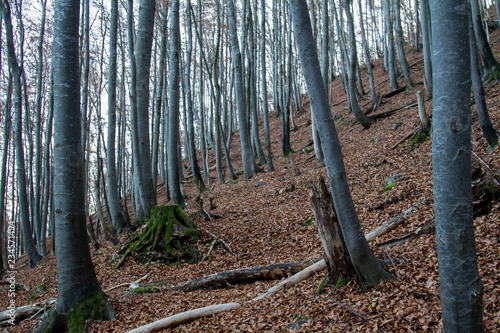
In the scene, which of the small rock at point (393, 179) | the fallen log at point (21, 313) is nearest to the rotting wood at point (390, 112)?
the small rock at point (393, 179)

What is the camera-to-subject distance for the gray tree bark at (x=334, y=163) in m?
3.36

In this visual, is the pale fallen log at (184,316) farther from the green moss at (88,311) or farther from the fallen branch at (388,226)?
→ the fallen branch at (388,226)

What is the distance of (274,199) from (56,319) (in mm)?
6590

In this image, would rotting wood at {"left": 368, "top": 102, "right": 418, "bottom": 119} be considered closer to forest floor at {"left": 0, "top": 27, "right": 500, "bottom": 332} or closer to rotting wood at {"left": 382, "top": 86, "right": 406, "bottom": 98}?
forest floor at {"left": 0, "top": 27, "right": 500, "bottom": 332}

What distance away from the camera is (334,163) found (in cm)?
335

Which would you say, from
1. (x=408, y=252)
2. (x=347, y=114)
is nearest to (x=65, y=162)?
(x=408, y=252)

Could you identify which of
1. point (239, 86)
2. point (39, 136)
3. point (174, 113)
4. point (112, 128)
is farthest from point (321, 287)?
A: point (39, 136)

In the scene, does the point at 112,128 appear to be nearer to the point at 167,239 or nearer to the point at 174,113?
the point at 174,113

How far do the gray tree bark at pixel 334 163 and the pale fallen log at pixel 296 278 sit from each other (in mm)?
989

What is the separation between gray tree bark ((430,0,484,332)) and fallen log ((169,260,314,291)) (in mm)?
3041

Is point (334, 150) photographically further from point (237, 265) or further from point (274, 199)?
point (274, 199)

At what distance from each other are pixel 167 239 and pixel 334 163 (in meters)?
4.97

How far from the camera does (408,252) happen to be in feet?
12.8

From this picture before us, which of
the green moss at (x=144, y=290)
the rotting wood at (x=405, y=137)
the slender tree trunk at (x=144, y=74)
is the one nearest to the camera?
the green moss at (x=144, y=290)
